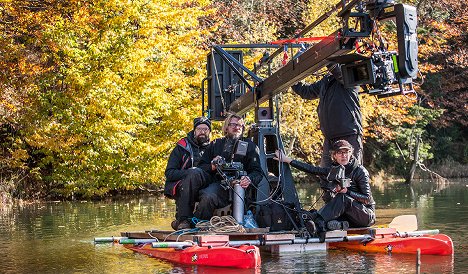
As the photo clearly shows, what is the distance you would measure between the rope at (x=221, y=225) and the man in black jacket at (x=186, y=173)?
53 centimetres

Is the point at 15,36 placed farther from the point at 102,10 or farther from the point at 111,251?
the point at 111,251

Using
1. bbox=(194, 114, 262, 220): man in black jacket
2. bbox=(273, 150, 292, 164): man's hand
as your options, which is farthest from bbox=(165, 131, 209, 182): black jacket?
bbox=(273, 150, 292, 164): man's hand

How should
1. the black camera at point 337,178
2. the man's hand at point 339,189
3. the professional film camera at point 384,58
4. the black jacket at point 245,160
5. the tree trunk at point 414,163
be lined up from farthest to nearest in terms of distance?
the tree trunk at point 414,163, the black jacket at point 245,160, the man's hand at point 339,189, the black camera at point 337,178, the professional film camera at point 384,58

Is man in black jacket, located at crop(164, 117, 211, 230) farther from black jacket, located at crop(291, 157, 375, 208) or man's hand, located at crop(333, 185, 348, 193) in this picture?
man's hand, located at crop(333, 185, 348, 193)

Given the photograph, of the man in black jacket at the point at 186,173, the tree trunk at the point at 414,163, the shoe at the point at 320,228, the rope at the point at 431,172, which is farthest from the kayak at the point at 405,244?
the rope at the point at 431,172

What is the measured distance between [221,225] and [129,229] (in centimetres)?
452

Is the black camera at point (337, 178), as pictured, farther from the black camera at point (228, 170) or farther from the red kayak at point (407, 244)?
the black camera at point (228, 170)

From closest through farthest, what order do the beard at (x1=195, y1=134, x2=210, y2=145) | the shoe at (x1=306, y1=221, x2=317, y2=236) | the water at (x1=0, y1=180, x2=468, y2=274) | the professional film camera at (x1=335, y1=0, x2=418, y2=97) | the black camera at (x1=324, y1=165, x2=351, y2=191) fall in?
the professional film camera at (x1=335, y1=0, x2=418, y2=97)
the water at (x1=0, y1=180, x2=468, y2=274)
the shoe at (x1=306, y1=221, x2=317, y2=236)
the black camera at (x1=324, y1=165, x2=351, y2=191)
the beard at (x1=195, y1=134, x2=210, y2=145)

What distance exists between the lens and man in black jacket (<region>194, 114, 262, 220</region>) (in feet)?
38.7

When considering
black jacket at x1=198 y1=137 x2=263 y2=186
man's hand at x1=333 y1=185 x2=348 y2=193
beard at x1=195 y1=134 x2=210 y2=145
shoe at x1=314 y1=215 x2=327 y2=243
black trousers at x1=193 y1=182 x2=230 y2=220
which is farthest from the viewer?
beard at x1=195 y1=134 x2=210 y2=145

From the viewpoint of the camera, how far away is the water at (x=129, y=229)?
10250 mm

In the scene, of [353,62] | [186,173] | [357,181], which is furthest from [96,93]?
[353,62]

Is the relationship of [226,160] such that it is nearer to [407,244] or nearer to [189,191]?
[189,191]

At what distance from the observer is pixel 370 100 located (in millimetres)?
33719
